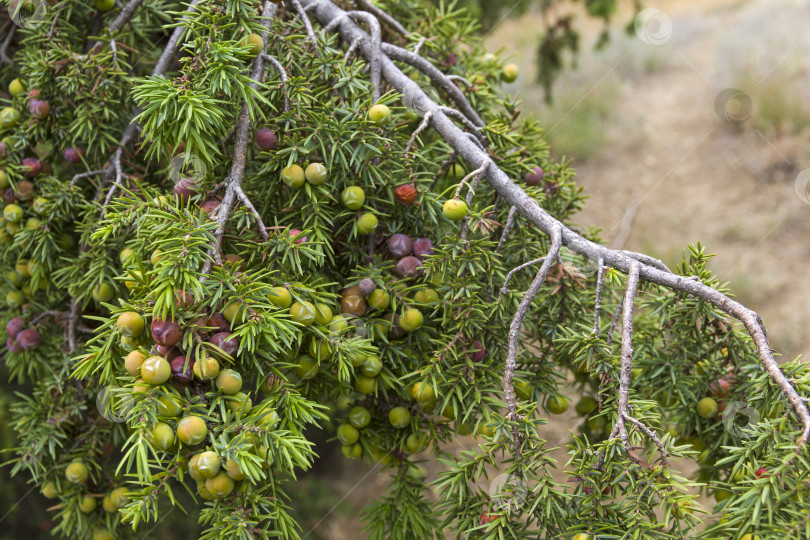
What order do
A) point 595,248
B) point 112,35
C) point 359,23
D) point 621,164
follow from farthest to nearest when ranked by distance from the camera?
point 621,164 → point 359,23 → point 112,35 → point 595,248

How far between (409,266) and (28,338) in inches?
40.2

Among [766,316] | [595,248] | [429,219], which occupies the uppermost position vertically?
[595,248]

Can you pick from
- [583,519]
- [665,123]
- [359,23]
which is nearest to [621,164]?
[665,123]

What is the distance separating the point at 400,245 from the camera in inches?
51.0

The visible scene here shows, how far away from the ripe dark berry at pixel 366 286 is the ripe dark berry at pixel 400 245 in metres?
0.11

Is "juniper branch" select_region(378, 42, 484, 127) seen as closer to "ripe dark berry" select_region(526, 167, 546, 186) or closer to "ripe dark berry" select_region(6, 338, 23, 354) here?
"ripe dark berry" select_region(526, 167, 546, 186)

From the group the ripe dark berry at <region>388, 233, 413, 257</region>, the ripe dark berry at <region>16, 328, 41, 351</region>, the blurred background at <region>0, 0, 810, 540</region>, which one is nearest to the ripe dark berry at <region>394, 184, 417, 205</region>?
the ripe dark berry at <region>388, 233, 413, 257</region>

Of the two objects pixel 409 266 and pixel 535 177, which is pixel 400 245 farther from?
pixel 535 177

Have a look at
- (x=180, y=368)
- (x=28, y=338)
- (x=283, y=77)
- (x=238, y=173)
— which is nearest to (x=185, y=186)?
(x=238, y=173)

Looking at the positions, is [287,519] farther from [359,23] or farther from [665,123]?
[665,123]

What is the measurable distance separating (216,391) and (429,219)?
2.03ft

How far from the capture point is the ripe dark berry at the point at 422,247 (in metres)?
1.30

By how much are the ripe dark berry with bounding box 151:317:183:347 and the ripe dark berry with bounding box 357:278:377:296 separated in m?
0.40

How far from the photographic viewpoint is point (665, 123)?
782 centimetres
